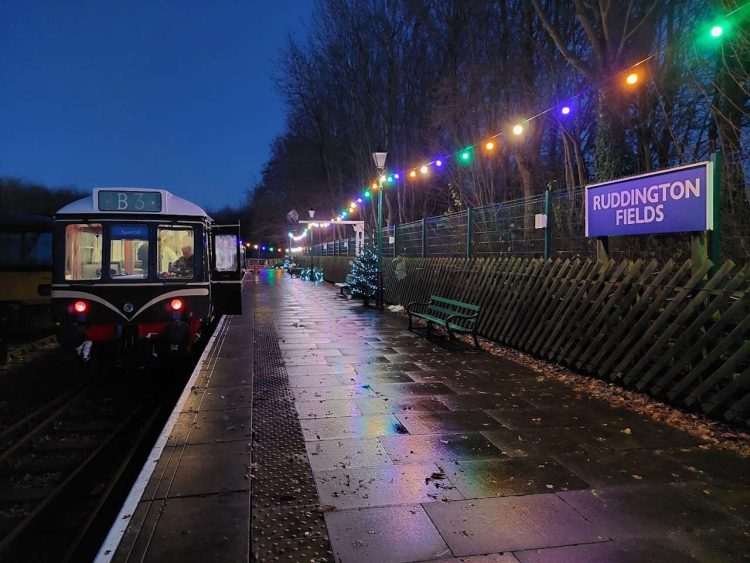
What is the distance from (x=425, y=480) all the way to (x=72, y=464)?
391 cm

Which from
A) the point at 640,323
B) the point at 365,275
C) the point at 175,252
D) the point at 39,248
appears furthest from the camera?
the point at 365,275

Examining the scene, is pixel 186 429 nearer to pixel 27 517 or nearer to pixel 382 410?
pixel 27 517

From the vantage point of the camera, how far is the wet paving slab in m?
3.25

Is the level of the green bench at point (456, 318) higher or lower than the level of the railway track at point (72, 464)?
higher

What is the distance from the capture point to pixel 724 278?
5305 millimetres

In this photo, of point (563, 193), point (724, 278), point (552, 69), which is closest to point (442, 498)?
point (724, 278)

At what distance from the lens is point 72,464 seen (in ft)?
19.0

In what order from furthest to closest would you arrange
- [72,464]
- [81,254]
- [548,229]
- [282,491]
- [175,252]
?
[548,229], [175,252], [81,254], [72,464], [282,491]

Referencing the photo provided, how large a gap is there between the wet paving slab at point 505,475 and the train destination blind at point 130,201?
3762 millimetres

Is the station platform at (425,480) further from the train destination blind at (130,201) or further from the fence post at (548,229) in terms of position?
the train destination blind at (130,201)

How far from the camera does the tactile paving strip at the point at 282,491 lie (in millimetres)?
3227

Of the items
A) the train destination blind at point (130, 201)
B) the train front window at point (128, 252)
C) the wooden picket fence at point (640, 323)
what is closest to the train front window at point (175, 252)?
the train front window at point (128, 252)

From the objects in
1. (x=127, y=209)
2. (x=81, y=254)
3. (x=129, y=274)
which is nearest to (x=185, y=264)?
(x=129, y=274)

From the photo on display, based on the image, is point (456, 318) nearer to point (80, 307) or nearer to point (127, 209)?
point (127, 209)
